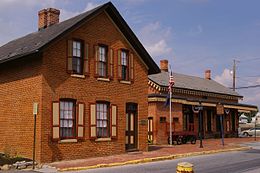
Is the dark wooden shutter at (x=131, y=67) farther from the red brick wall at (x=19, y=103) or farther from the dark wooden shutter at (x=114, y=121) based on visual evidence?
the red brick wall at (x=19, y=103)

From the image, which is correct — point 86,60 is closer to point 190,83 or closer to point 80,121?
point 80,121

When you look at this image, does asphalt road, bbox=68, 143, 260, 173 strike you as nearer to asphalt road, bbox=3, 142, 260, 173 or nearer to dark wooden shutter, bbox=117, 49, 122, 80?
asphalt road, bbox=3, 142, 260, 173

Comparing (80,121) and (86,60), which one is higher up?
(86,60)

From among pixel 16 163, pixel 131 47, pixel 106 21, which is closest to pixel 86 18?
pixel 106 21

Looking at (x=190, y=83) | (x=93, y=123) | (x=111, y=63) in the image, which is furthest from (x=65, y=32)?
(x=190, y=83)

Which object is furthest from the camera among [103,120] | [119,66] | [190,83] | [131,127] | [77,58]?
[190,83]

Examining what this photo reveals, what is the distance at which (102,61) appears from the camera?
72.8ft

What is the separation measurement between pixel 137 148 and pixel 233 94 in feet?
84.7

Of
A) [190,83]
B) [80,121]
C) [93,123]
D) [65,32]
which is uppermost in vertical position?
[65,32]

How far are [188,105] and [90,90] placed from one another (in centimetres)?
1778

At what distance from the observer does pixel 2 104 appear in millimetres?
21859

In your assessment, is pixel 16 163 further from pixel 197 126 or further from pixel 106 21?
pixel 197 126

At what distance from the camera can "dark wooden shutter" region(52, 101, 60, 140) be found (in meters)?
19.2

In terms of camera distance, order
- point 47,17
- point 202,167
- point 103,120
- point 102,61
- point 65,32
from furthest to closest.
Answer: point 47,17 < point 102,61 < point 103,120 < point 65,32 < point 202,167
